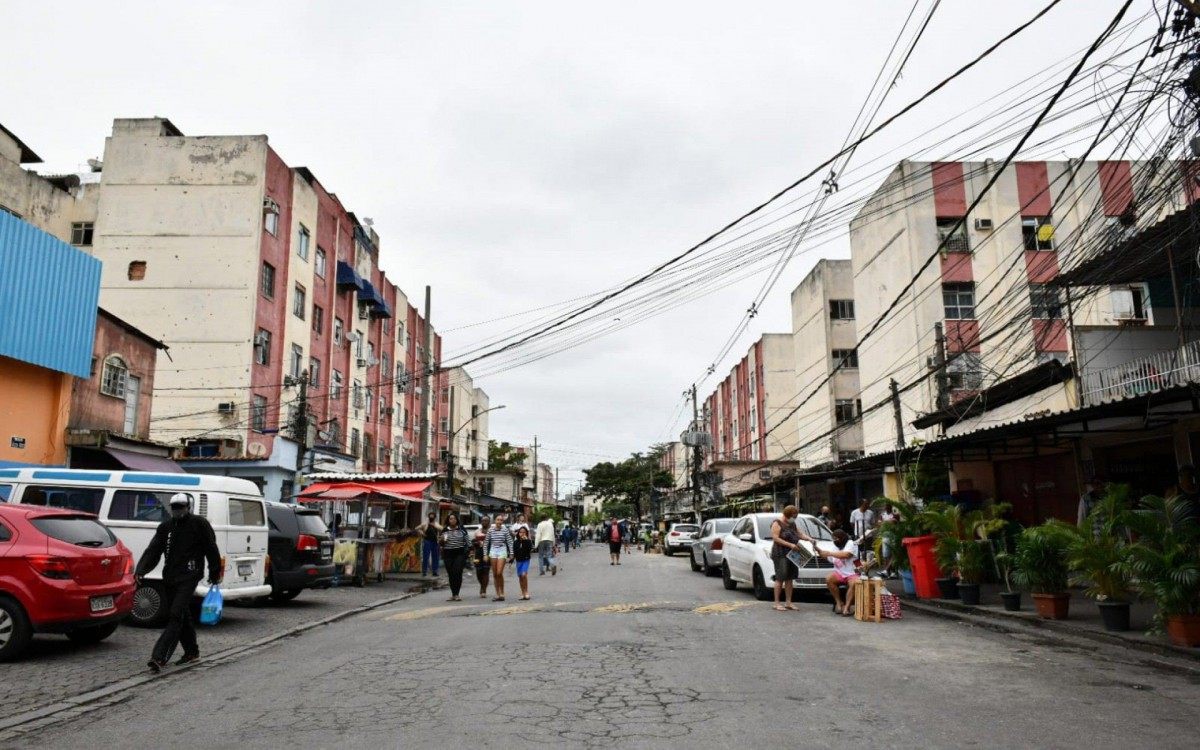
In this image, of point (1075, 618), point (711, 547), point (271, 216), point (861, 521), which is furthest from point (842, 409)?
point (1075, 618)

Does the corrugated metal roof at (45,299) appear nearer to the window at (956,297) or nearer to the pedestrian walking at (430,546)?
the pedestrian walking at (430,546)

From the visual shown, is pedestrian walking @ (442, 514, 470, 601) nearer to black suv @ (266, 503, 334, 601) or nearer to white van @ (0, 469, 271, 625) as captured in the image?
black suv @ (266, 503, 334, 601)

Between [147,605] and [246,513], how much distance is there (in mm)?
1755

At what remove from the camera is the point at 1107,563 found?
989 cm

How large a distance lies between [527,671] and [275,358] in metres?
30.0

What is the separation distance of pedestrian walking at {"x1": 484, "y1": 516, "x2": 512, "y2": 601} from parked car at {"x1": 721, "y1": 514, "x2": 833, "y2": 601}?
4.80 m

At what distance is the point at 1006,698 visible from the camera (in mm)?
6648

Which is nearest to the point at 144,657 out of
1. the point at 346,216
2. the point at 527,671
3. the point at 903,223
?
the point at 527,671

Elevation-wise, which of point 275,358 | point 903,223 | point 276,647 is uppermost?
point 903,223

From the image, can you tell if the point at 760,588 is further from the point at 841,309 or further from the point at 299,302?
the point at 841,309

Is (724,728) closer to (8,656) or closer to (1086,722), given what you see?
(1086,722)

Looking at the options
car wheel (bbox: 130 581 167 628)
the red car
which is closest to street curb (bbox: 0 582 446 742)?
the red car

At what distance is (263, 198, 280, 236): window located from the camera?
111 ft

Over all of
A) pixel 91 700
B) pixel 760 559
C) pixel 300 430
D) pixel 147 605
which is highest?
pixel 300 430
